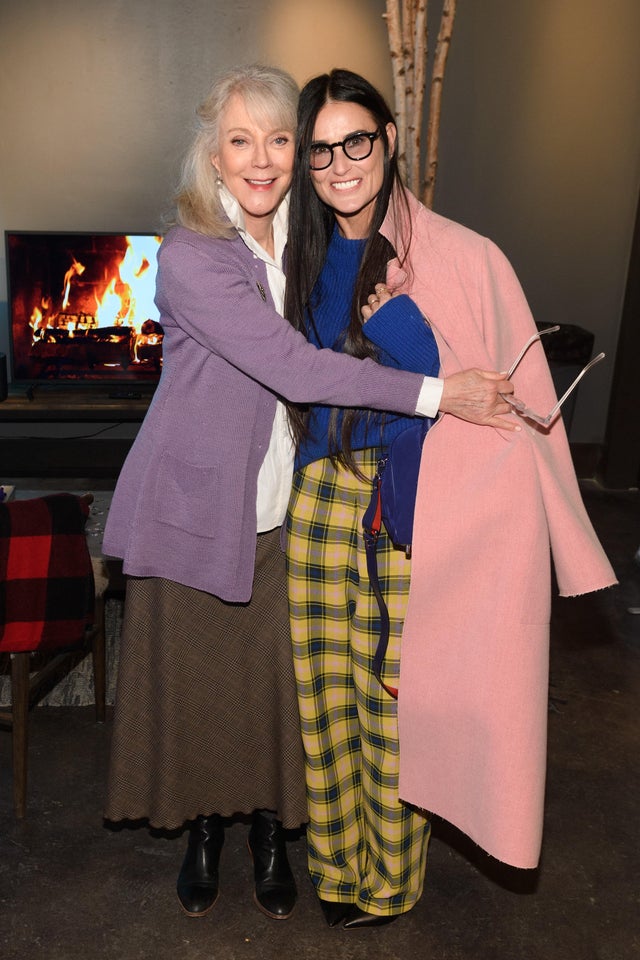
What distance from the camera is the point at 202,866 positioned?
7.47ft

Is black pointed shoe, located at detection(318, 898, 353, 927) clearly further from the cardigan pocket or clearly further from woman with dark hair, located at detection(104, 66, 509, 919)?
the cardigan pocket

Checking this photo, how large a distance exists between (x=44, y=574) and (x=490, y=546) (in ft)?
3.89

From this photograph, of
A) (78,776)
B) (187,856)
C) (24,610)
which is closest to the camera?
(187,856)

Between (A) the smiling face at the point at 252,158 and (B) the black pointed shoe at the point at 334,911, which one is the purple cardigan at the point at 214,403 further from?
(B) the black pointed shoe at the point at 334,911

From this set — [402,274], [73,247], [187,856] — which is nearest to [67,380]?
[73,247]

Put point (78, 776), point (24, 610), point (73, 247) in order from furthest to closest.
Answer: point (73, 247)
point (78, 776)
point (24, 610)

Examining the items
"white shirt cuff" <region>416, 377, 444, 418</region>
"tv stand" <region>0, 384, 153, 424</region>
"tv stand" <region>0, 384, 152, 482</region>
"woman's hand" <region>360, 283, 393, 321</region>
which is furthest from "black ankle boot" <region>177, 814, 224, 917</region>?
"tv stand" <region>0, 384, 152, 482</region>

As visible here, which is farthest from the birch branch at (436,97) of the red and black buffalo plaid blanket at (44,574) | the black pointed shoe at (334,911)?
the black pointed shoe at (334,911)

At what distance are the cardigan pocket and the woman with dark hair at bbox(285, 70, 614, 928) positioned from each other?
18 cm

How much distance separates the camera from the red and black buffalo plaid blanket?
2.41 m

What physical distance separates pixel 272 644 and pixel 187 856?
0.58m

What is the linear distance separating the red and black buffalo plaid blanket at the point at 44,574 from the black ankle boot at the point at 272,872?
68 cm

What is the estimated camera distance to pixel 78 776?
276 cm

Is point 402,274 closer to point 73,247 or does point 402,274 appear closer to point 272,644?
point 272,644
